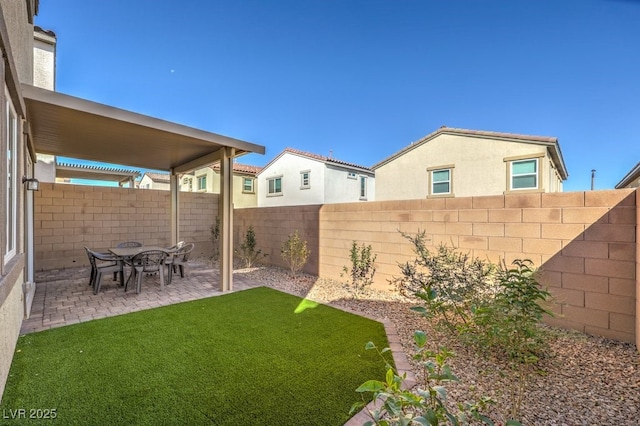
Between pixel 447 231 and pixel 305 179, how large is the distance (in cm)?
1412

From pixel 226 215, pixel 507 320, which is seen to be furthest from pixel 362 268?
pixel 507 320

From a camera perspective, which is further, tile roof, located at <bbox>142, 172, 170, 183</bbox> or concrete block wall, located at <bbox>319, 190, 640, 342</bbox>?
tile roof, located at <bbox>142, 172, 170, 183</bbox>

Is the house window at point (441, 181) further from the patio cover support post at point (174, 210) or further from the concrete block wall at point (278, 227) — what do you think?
the patio cover support post at point (174, 210)

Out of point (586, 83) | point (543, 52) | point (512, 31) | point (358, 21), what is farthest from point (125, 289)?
point (586, 83)

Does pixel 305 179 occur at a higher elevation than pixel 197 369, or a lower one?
higher

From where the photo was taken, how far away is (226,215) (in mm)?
6297

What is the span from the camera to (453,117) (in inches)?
555

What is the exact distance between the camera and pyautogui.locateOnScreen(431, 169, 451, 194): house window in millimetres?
13680

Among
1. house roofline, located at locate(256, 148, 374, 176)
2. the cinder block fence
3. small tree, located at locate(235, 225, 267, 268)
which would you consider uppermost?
house roofline, located at locate(256, 148, 374, 176)

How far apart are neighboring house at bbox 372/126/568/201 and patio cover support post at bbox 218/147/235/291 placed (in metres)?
10.6

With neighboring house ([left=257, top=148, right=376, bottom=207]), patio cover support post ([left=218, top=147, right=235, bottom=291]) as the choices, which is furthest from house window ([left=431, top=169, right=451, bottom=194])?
patio cover support post ([left=218, top=147, right=235, bottom=291])

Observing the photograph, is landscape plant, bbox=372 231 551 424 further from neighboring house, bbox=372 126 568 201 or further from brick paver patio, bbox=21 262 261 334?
neighboring house, bbox=372 126 568 201

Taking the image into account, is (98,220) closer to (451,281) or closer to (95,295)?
(95,295)

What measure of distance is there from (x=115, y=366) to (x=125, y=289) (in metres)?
3.51
